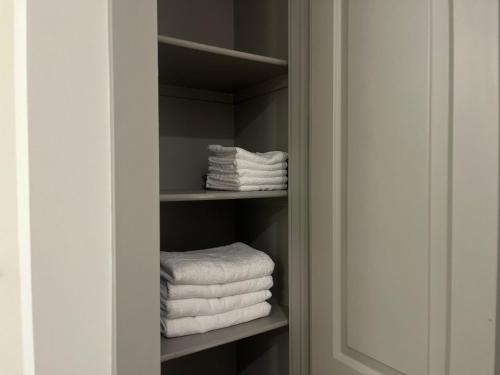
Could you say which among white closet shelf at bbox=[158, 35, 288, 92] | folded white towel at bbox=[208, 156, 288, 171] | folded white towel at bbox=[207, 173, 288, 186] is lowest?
folded white towel at bbox=[207, 173, 288, 186]

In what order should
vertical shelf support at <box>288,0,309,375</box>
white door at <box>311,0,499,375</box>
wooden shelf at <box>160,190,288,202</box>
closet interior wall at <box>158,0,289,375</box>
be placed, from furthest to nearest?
1. closet interior wall at <box>158,0,289,375</box>
2. vertical shelf support at <box>288,0,309,375</box>
3. wooden shelf at <box>160,190,288,202</box>
4. white door at <box>311,0,499,375</box>

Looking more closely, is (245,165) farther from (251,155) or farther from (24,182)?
(24,182)

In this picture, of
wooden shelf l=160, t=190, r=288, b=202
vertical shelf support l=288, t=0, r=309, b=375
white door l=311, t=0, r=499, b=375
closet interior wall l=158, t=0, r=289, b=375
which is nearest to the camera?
white door l=311, t=0, r=499, b=375

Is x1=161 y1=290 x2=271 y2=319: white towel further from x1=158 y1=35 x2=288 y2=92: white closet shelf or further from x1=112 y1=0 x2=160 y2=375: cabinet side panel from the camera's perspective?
x1=158 y1=35 x2=288 y2=92: white closet shelf

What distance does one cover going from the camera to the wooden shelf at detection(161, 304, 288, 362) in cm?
94

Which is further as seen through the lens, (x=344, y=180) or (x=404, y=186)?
(x=344, y=180)

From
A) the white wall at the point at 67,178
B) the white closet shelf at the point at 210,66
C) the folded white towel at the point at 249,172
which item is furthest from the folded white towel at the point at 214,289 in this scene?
the white closet shelf at the point at 210,66

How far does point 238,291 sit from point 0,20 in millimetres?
959

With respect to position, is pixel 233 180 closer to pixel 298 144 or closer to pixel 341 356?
pixel 298 144

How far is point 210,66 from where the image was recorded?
43.4 inches

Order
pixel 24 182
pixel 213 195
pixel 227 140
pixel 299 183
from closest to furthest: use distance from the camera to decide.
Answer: pixel 24 182, pixel 213 195, pixel 299 183, pixel 227 140

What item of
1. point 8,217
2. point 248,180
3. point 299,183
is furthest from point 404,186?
point 8,217

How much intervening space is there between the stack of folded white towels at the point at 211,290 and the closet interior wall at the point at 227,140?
121 mm

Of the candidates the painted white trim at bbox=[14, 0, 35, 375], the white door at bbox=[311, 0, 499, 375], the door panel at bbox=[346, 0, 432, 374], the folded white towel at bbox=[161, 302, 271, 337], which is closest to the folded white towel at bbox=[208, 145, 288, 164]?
the white door at bbox=[311, 0, 499, 375]
